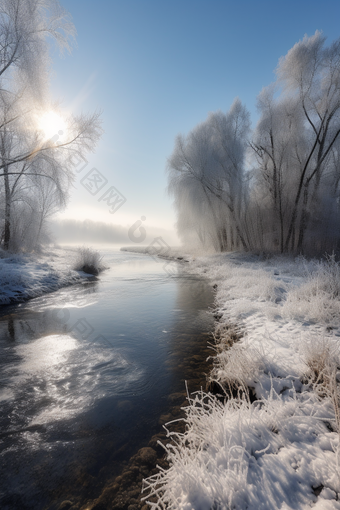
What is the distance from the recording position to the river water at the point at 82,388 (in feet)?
6.40

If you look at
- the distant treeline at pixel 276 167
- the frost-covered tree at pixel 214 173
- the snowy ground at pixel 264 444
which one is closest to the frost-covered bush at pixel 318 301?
the snowy ground at pixel 264 444

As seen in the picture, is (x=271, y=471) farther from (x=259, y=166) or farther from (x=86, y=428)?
(x=259, y=166)

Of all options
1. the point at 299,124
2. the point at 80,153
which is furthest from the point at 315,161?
the point at 80,153

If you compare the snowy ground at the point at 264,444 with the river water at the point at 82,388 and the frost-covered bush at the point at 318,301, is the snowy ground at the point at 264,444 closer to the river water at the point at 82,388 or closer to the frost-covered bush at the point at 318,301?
the river water at the point at 82,388

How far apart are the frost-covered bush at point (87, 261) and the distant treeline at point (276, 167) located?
960 centimetres

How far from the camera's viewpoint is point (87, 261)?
563 inches

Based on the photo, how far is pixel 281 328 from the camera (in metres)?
4.12

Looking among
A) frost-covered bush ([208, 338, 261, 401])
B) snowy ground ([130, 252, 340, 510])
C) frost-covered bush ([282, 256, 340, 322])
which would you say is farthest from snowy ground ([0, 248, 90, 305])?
frost-covered bush ([282, 256, 340, 322])

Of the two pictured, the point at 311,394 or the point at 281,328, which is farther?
the point at 281,328

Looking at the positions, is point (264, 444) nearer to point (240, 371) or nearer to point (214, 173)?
point (240, 371)

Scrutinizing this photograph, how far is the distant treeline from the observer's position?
45.6ft

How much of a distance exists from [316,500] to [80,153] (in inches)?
482

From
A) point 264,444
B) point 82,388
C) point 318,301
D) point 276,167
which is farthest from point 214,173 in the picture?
point 264,444

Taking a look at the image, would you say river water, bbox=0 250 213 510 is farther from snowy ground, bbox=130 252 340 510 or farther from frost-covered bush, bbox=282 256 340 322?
frost-covered bush, bbox=282 256 340 322
